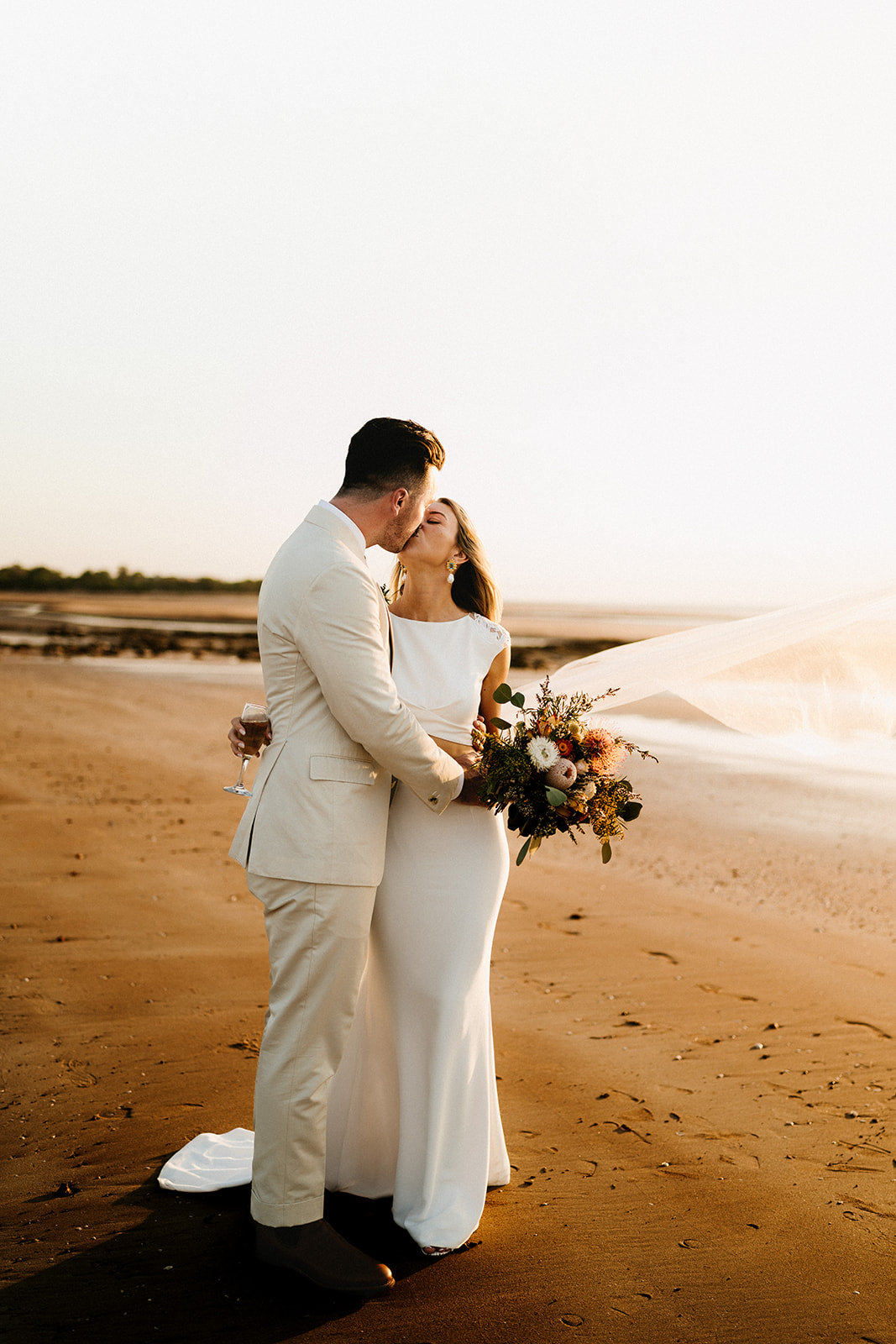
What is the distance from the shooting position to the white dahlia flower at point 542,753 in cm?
336

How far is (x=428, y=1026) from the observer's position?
3500 mm

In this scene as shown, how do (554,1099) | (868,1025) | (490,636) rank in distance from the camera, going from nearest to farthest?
(490,636), (554,1099), (868,1025)

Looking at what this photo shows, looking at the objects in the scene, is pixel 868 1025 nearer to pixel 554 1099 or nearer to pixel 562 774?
pixel 554 1099

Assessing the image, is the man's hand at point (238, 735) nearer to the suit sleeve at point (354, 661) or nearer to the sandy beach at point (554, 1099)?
the suit sleeve at point (354, 661)

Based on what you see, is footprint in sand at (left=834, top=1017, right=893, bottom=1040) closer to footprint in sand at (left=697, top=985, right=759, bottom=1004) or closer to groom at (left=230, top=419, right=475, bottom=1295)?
footprint in sand at (left=697, top=985, right=759, bottom=1004)

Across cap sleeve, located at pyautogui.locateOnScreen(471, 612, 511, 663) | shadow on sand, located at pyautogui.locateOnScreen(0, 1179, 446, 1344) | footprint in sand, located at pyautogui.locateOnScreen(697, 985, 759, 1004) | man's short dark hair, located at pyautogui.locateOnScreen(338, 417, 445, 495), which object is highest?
man's short dark hair, located at pyautogui.locateOnScreen(338, 417, 445, 495)

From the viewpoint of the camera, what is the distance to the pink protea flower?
338cm

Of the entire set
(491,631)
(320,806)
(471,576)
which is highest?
(471,576)

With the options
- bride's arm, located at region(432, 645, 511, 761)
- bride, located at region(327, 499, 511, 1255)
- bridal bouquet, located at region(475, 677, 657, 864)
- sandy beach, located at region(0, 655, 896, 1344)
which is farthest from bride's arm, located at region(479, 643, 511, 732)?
sandy beach, located at region(0, 655, 896, 1344)

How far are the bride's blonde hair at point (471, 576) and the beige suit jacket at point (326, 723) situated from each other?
888 millimetres

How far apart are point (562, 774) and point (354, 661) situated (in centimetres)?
82

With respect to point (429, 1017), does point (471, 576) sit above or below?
above

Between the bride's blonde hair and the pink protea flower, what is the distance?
2.91ft

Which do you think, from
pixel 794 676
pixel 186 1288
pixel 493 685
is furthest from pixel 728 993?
pixel 186 1288
